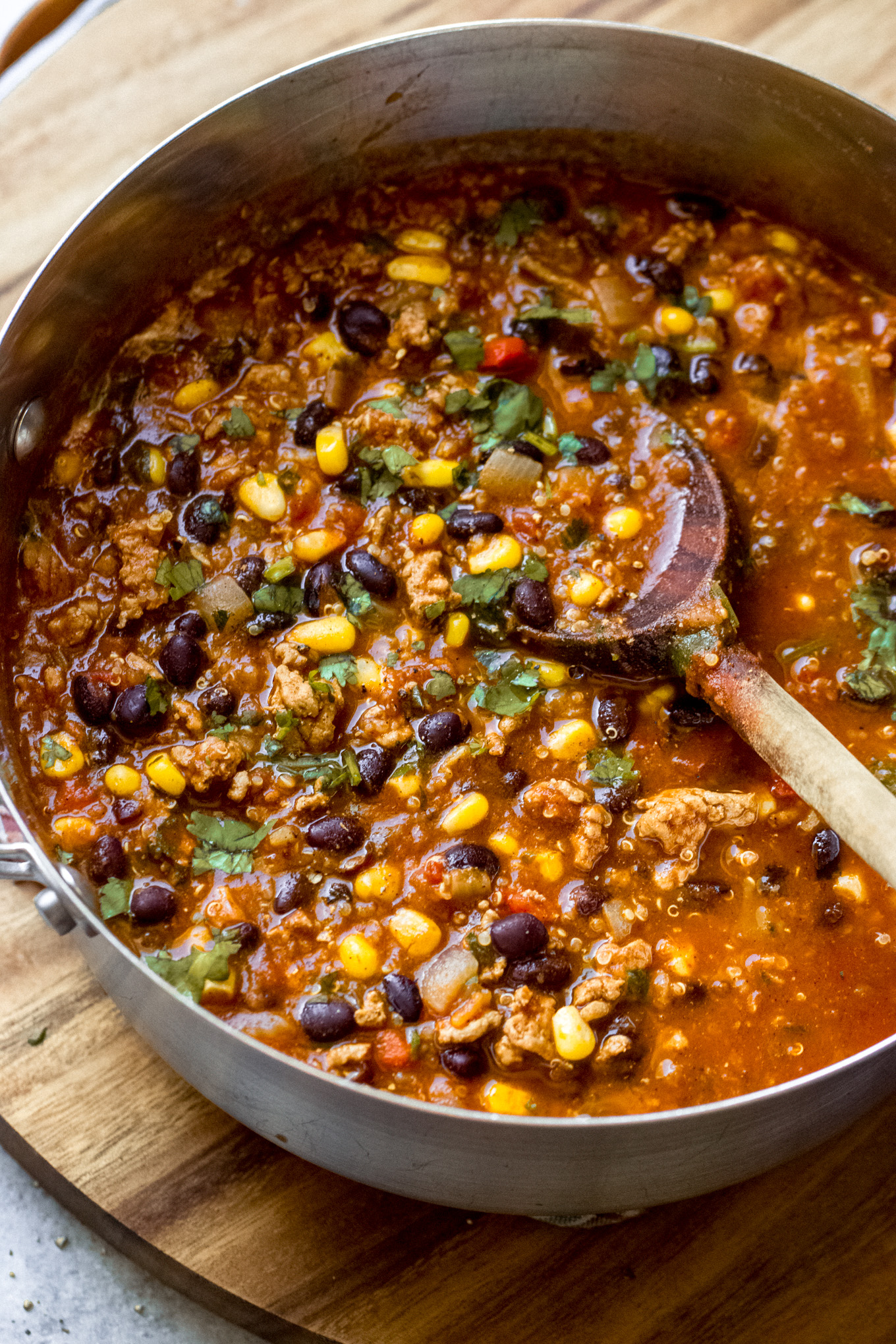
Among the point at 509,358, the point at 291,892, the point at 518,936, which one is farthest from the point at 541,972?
the point at 509,358

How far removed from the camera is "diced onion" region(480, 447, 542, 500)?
3.01 m

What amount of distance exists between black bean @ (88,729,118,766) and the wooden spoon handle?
136 centimetres

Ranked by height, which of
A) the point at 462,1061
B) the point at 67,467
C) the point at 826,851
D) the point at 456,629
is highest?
the point at 67,467

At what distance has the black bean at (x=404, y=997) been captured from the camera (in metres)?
2.51

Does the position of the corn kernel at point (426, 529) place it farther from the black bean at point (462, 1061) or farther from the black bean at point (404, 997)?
the black bean at point (462, 1061)

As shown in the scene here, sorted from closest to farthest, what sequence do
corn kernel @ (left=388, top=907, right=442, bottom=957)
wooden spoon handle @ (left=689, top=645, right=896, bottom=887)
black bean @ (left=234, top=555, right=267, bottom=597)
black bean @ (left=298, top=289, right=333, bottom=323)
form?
wooden spoon handle @ (left=689, top=645, right=896, bottom=887), corn kernel @ (left=388, top=907, right=442, bottom=957), black bean @ (left=234, top=555, right=267, bottom=597), black bean @ (left=298, top=289, right=333, bottom=323)

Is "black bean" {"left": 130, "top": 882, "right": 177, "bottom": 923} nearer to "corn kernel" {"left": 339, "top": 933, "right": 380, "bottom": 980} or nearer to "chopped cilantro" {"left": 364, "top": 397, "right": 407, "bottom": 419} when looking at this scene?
"corn kernel" {"left": 339, "top": 933, "right": 380, "bottom": 980}

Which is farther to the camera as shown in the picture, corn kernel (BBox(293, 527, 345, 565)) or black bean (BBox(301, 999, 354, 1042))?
corn kernel (BBox(293, 527, 345, 565))

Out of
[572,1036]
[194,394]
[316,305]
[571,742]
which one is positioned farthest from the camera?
[316,305]

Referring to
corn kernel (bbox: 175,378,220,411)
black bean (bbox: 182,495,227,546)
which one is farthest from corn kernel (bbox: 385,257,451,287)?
black bean (bbox: 182,495,227,546)

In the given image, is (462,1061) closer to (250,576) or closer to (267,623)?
(267,623)

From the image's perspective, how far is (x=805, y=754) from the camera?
2484 mm

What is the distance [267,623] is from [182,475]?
448 mm

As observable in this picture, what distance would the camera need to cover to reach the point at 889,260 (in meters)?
3.29
